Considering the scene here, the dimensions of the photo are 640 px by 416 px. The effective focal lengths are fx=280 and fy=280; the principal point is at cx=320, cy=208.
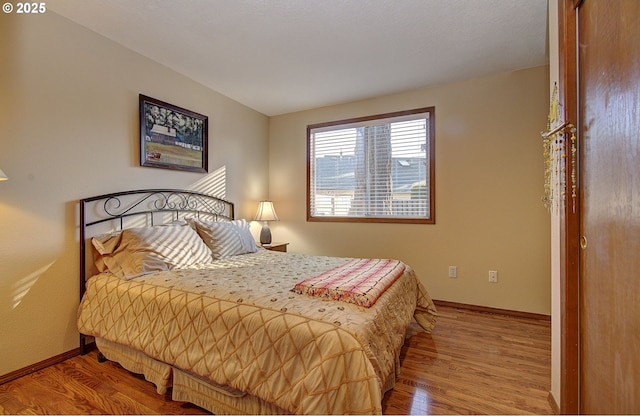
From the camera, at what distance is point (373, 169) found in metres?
3.67

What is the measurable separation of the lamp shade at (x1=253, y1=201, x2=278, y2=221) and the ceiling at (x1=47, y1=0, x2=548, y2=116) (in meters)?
1.52

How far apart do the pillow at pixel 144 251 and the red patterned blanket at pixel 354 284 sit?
1154 mm

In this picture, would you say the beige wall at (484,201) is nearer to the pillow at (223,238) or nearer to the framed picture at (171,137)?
the pillow at (223,238)

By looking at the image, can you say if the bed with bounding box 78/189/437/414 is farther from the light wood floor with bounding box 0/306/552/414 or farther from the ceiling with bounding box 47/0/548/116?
the ceiling with bounding box 47/0/548/116

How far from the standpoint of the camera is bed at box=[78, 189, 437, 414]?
1216mm

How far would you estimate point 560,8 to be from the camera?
1.33m

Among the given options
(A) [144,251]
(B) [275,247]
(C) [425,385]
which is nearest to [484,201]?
(C) [425,385]

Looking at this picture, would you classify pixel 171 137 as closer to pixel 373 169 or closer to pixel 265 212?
pixel 265 212

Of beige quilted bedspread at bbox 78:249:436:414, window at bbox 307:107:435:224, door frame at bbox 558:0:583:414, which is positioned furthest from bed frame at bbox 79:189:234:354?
door frame at bbox 558:0:583:414

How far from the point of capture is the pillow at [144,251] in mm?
2068

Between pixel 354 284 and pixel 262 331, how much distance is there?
0.62 metres

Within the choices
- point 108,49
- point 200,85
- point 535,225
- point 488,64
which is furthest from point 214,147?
point 535,225

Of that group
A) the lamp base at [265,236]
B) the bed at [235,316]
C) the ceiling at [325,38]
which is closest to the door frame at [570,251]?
the bed at [235,316]

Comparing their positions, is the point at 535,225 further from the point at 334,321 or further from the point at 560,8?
the point at 334,321
